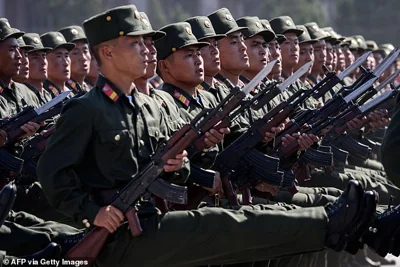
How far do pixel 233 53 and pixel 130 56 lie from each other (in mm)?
3472

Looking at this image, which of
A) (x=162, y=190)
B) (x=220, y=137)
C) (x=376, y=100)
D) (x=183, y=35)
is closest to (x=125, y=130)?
(x=162, y=190)

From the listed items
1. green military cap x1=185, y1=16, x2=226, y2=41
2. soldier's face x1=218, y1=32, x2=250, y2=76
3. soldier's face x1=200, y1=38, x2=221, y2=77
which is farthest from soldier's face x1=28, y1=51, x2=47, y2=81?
soldier's face x1=200, y1=38, x2=221, y2=77

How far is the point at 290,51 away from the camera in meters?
14.2

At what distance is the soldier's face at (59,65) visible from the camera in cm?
1341

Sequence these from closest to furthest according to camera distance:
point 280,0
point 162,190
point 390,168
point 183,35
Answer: point 390,168 < point 162,190 < point 183,35 < point 280,0

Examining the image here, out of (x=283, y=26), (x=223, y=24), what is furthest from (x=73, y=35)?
(x=223, y=24)

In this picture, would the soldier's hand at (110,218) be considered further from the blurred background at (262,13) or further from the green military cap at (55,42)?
the blurred background at (262,13)

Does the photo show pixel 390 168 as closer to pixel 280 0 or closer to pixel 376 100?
pixel 376 100

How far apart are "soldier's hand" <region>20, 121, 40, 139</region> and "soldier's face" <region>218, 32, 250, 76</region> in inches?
81.6

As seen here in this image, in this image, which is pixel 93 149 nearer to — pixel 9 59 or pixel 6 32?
pixel 9 59

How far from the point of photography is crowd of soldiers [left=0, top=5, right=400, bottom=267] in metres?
7.94

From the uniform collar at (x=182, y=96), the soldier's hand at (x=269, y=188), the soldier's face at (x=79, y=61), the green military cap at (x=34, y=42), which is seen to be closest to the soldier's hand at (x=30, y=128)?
the uniform collar at (x=182, y=96)

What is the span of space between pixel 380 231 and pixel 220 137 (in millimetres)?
1378

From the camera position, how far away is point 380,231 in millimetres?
8336
